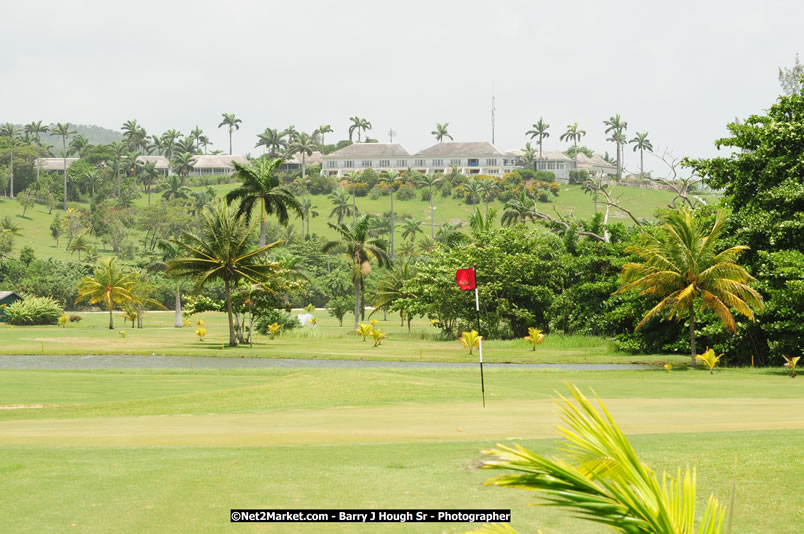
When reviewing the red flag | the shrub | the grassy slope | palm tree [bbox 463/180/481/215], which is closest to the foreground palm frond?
the red flag

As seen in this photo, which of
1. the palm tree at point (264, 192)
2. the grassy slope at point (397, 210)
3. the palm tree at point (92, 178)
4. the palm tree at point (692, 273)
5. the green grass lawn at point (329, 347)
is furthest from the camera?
the palm tree at point (92, 178)

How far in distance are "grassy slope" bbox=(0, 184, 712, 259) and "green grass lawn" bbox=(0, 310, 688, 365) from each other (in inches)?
3476

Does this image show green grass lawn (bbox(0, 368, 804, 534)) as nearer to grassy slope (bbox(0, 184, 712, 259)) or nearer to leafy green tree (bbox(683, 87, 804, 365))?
leafy green tree (bbox(683, 87, 804, 365))

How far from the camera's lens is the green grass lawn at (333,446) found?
8.63 m

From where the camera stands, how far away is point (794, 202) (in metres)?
37.6

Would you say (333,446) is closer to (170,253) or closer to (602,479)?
(602,479)

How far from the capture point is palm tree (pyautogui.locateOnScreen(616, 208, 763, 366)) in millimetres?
35375

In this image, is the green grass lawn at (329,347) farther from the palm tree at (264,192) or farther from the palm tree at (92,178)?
the palm tree at (92,178)

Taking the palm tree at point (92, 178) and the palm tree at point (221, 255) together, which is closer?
the palm tree at point (221, 255)

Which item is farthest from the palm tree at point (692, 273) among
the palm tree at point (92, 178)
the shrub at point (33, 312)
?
the palm tree at point (92, 178)

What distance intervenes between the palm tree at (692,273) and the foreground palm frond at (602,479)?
109 feet

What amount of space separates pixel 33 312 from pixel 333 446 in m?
78.2

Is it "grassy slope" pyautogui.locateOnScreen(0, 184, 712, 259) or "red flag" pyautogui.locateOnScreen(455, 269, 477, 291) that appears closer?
"red flag" pyautogui.locateOnScreen(455, 269, 477, 291)

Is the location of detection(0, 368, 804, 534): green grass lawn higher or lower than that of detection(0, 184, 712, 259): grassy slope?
lower
